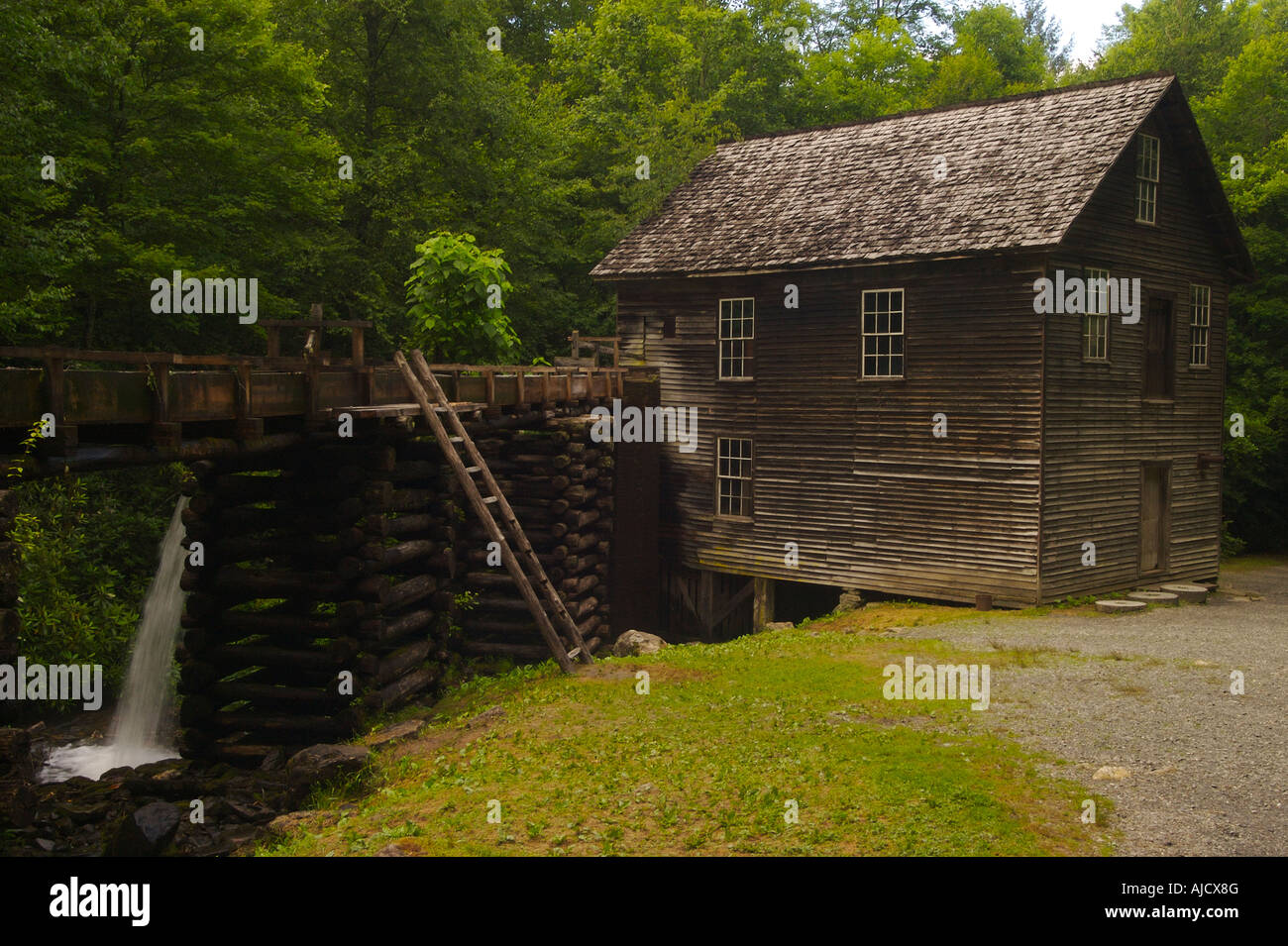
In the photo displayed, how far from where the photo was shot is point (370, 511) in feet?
46.5

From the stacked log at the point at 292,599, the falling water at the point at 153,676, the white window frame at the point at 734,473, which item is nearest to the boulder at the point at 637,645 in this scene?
the stacked log at the point at 292,599

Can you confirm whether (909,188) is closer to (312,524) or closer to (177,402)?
(312,524)

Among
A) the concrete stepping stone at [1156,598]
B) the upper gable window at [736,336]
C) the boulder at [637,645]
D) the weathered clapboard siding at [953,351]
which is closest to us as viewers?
the boulder at [637,645]

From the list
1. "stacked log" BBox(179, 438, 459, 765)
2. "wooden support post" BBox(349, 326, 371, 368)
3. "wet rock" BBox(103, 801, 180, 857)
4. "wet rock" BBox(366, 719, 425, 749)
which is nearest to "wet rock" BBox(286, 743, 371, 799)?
"wet rock" BBox(366, 719, 425, 749)

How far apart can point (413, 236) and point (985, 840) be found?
81.5 feet

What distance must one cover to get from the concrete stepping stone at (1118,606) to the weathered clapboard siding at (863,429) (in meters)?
1.33

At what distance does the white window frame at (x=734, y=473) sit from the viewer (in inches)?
951

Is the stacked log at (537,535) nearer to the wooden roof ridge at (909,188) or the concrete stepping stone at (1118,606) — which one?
the wooden roof ridge at (909,188)

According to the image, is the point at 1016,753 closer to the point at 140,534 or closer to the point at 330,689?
the point at 330,689

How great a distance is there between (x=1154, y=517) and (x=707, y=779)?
55.4ft

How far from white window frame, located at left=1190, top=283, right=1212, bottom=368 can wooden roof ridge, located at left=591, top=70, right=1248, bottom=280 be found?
49.1 inches

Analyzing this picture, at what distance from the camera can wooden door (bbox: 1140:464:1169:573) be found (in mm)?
23141

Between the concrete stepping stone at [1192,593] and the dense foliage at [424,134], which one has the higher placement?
the dense foliage at [424,134]

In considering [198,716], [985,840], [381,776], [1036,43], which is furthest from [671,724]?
[1036,43]
